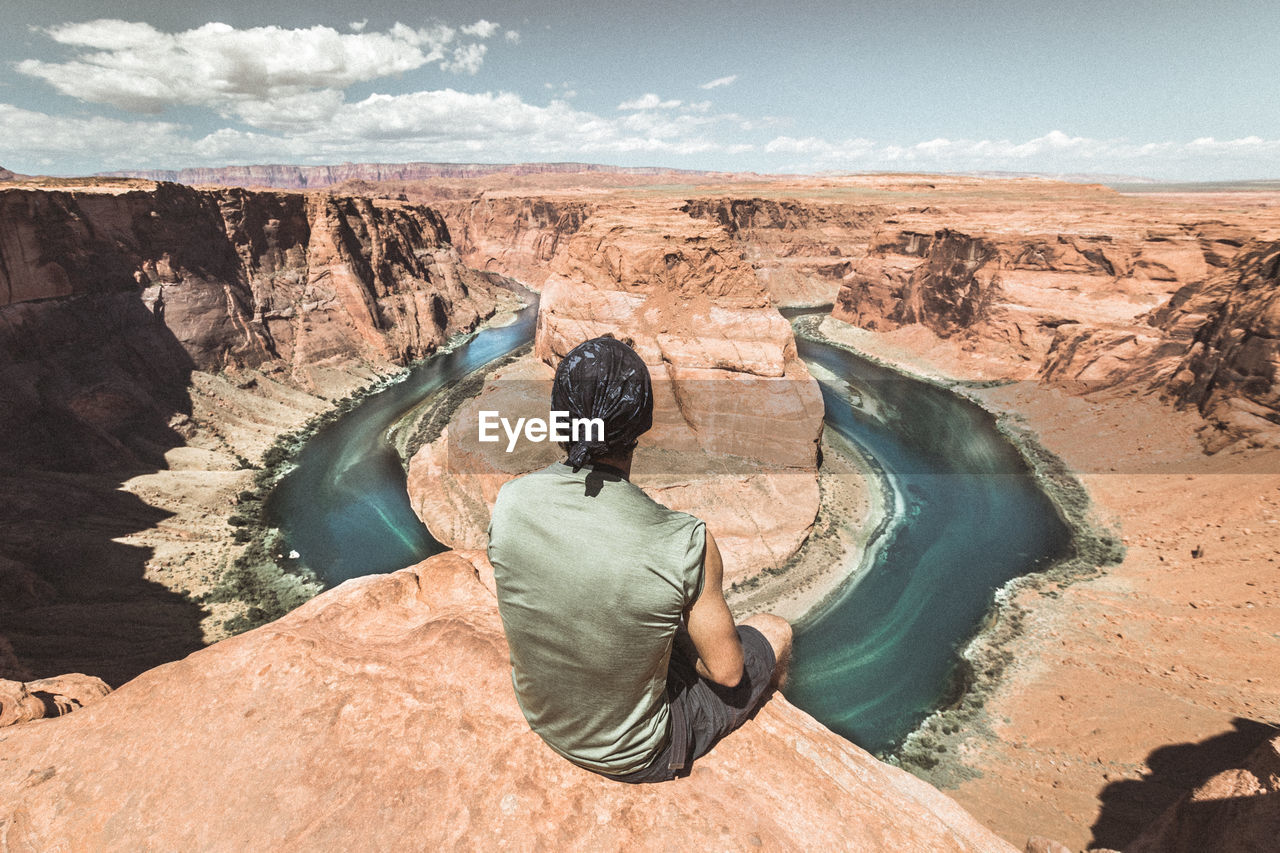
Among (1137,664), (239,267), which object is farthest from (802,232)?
(1137,664)

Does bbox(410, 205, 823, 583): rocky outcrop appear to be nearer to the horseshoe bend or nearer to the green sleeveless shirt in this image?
the horseshoe bend

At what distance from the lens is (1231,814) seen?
542 cm

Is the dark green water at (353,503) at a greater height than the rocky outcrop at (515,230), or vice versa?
the rocky outcrop at (515,230)

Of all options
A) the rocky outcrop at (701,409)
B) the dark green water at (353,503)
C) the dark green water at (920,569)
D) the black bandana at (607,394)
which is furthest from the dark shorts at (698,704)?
the dark green water at (353,503)

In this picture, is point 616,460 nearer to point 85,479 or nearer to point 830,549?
point 830,549

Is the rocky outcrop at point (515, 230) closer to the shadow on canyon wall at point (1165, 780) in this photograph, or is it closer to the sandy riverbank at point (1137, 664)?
the sandy riverbank at point (1137, 664)

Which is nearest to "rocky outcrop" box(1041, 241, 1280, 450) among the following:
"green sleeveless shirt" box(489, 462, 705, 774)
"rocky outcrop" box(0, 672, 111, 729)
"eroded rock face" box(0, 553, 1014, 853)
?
"eroded rock face" box(0, 553, 1014, 853)

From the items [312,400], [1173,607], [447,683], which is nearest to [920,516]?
[1173,607]

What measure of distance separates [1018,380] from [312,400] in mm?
52938

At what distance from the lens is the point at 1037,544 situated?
2259cm

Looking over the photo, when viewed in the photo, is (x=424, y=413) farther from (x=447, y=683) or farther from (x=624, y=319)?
(x=447, y=683)

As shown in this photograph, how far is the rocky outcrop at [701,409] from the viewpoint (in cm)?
2114

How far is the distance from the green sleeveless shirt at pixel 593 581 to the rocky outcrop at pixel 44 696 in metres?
3.76

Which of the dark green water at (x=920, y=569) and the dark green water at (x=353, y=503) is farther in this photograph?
the dark green water at (x=353, y=503)
